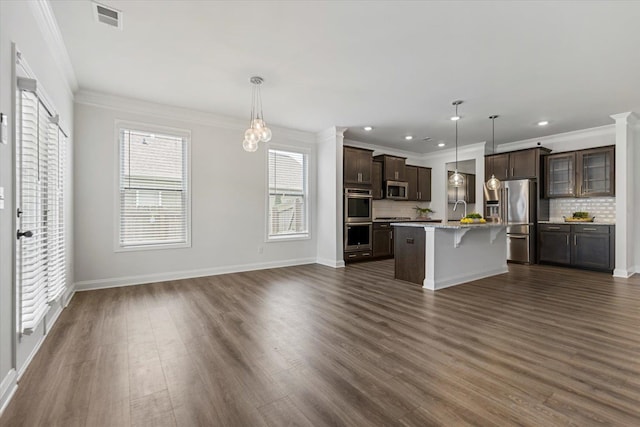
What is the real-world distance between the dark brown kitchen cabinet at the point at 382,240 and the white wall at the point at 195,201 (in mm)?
1442

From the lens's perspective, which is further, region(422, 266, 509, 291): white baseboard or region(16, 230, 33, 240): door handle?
region(422, 266, 509, 291): white baseboard

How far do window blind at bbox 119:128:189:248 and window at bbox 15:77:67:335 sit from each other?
1.33 m

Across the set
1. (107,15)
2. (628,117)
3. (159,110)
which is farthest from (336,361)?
(628,117)

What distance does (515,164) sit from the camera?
6.82m

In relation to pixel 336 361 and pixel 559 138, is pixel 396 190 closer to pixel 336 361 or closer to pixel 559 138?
pixel 559 138

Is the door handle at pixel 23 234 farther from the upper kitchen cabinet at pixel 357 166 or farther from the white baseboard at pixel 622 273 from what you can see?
the white baseboard at pixel 622 273

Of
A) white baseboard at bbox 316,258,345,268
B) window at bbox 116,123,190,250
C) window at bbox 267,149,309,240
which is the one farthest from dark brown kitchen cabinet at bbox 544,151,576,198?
window at bbox 116,123,190,250

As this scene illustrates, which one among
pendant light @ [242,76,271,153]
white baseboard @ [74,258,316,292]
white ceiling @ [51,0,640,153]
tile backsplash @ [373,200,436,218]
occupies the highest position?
white ceiling @ [51,0,640,153]

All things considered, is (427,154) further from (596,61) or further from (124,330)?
(124,330)

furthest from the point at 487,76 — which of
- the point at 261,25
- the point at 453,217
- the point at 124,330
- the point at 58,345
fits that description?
the point at 453,217

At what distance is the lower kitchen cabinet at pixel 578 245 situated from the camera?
5.58m

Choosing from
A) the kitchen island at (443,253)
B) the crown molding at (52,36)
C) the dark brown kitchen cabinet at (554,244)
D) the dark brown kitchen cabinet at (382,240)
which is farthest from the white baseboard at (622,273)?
the crown molding at (52,36)

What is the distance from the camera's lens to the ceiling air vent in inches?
101

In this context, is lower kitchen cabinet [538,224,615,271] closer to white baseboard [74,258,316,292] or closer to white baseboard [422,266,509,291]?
white baseboard [422,266,509,291]
